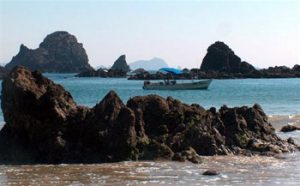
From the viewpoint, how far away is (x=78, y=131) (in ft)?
62.7

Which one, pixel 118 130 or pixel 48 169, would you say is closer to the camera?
pixel 48 169

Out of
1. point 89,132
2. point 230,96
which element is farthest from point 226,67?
point 89,132

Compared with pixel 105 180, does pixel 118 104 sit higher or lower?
higher

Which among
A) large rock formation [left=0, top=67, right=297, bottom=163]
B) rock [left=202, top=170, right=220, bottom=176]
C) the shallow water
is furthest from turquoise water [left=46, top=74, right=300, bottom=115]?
rock [left=202, top=170, right=220, bottom=176]

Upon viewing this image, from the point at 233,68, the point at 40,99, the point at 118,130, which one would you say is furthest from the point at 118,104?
the point at 233,68

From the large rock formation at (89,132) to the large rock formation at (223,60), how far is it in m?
137

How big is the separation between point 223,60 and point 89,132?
5493 inches

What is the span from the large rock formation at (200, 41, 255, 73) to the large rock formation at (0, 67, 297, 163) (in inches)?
5399

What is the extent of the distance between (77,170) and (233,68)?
147 metres

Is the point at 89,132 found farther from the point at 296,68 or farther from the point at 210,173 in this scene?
the point at 296,68

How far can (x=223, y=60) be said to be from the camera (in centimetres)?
15662

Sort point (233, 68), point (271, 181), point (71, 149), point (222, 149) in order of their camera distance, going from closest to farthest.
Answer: point (271, 181) → point (71, 149) → point (222, 149) → point (233, 68)

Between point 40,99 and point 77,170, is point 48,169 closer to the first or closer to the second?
point 77,170

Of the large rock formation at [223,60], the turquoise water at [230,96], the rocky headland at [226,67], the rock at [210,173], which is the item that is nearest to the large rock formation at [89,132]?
the rock at [210,173]
